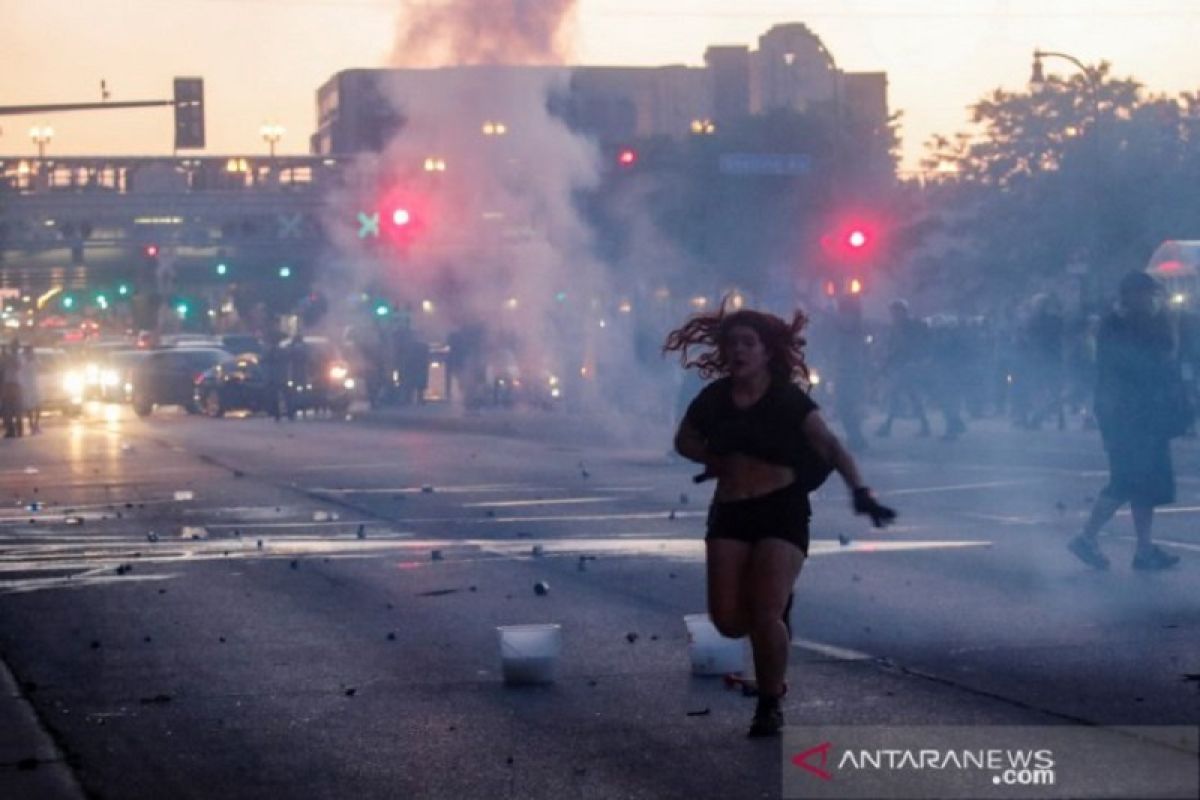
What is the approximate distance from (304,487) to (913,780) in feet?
58.0

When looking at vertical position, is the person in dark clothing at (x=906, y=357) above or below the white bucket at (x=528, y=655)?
above

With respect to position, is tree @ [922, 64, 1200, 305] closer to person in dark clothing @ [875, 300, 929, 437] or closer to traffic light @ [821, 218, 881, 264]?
traffic light @ [821, 218, 881, 264]

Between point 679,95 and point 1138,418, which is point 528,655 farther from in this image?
point 679,95

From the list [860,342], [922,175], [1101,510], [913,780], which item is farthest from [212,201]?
[913,780]

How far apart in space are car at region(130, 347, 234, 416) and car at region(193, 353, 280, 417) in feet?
5.66

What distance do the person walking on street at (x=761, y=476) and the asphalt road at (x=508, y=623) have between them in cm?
47

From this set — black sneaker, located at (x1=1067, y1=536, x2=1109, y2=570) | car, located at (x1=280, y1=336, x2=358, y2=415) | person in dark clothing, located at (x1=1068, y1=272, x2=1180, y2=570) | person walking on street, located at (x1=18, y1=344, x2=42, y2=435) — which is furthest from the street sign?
black sneaker, located at (x1=1067, y1=536, x2=1109, y2=570)

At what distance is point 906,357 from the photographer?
110ft

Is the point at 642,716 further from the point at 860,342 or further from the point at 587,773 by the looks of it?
the point at 860,342

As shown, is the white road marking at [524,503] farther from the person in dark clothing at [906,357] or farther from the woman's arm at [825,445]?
the woman's arm at [825,445]

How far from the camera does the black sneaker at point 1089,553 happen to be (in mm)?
14891

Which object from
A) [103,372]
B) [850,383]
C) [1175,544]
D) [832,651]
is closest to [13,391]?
[850,383]

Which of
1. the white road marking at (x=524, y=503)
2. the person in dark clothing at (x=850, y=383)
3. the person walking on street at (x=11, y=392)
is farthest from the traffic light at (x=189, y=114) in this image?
the white road marking at (x=524, y=503)

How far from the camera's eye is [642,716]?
9.54 m
